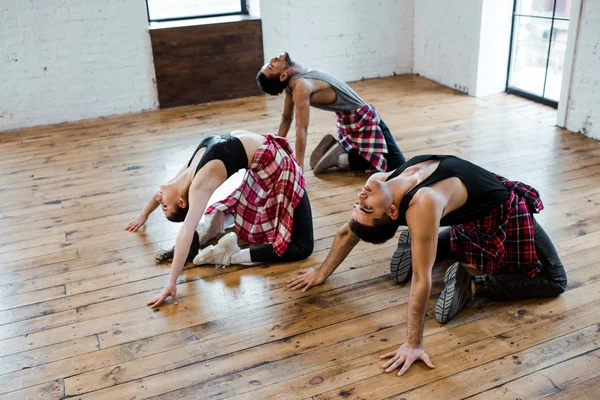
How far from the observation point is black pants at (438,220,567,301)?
259 centimetres

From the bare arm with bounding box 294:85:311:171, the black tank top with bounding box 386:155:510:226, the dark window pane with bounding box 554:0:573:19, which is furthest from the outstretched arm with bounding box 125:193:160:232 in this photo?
the dark window pane with bounding box 554:0:573:19

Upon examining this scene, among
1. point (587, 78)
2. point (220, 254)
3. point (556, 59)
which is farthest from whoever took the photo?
point (556, 59)

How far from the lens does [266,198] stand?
313cm

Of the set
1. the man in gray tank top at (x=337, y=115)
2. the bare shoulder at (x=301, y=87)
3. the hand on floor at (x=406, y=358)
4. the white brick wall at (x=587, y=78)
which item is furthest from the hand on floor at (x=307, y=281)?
the white brick wall at (x=587, y=78)

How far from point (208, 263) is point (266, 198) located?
451 mm

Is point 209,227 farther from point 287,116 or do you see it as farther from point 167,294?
point 287,116

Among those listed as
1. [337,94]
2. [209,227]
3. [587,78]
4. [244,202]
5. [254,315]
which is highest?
[337,94]

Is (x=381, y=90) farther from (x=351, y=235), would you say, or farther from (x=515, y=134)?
(x=351, y=235)

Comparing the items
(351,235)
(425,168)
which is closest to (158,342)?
(351,235)

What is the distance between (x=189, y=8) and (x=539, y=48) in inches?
133

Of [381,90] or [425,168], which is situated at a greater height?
[425,168]

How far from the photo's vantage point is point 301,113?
378 cm

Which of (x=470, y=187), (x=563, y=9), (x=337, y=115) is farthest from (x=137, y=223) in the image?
(x=563, y=9)

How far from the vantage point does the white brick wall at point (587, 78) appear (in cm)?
440
